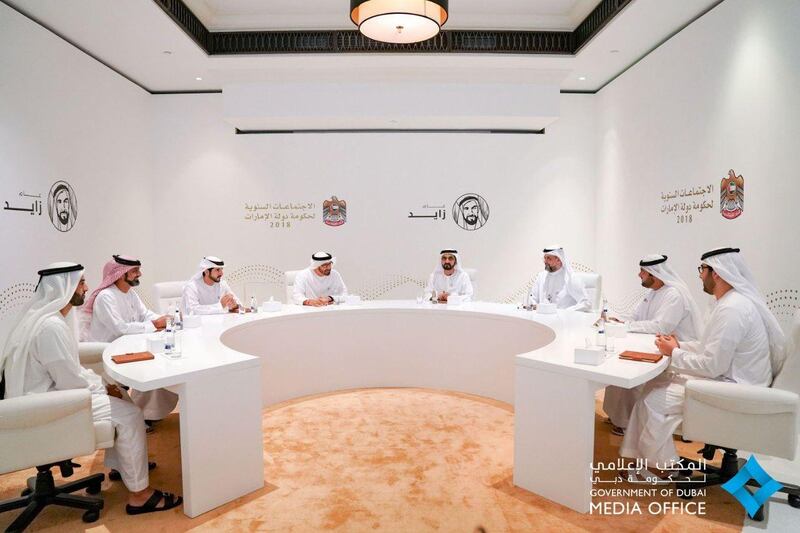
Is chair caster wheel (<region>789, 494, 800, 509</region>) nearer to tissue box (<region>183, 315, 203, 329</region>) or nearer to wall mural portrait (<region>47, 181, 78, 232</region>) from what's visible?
tissue box (<region>183, 315, 203, 329</region>)

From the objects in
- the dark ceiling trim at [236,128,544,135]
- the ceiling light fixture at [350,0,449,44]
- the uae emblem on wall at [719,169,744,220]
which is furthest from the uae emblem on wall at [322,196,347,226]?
the uae emblem on wall at [719,169,744,220]

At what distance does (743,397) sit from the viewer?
257 cm

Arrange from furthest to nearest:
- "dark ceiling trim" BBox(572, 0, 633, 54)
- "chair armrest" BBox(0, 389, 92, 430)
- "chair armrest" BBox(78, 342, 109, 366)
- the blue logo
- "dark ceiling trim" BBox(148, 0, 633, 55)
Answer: "dark ceiling trim" BBox(148, 0, 633, 55)
"dark ceiling trim" BBox(572, 0, 633, 54)
"chair armrest" BBox(78, 342, 109, 366)
the blue logo
"chair armrest" BBox(0, 389, 92, 430)

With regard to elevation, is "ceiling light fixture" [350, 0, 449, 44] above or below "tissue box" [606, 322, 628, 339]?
above

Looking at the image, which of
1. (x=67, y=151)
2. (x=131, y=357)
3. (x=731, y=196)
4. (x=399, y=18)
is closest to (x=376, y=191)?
(x=67, y=151)

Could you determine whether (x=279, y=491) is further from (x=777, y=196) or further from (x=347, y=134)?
(x=347, y=134)

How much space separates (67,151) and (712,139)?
6.38 metres

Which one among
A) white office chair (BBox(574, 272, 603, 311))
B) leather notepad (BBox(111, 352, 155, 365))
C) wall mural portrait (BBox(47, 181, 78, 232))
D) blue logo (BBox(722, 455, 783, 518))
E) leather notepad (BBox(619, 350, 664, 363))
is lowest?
blue logo (BBox(722, 455, 783, 518))

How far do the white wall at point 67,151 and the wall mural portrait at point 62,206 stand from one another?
0.07 meters

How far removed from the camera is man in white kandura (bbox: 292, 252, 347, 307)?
5.54 m

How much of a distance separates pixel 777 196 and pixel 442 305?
2.93 m

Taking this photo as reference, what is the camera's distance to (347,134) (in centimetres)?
707

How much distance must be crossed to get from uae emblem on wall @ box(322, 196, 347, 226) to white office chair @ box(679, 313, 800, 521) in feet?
17.3

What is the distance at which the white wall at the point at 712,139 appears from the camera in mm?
3723
